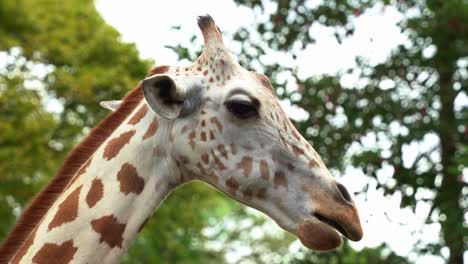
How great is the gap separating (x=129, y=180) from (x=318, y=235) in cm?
88

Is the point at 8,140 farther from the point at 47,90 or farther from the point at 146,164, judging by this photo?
the point at 146,164

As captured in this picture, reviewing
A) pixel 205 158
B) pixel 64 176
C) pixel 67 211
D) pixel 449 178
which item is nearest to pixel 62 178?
pixel 64 176

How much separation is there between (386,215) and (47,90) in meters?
11.4

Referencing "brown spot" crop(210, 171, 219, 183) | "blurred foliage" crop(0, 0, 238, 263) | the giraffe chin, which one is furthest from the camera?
"blurred foliage" crop(0, 0, 238, 263)

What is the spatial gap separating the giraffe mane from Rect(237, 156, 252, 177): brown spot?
62 centimetres

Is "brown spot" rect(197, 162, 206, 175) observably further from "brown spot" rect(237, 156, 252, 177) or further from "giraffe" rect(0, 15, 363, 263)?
"brown spot" rect(237, 156, 252, 177)

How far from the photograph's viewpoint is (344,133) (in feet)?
26.0

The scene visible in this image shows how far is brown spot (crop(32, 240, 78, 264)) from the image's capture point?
346 centimetres

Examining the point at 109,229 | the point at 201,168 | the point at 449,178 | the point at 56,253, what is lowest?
the point at 56,253

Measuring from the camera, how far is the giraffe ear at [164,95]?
345 centimetres

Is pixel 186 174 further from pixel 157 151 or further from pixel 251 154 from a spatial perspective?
pixel 251 154

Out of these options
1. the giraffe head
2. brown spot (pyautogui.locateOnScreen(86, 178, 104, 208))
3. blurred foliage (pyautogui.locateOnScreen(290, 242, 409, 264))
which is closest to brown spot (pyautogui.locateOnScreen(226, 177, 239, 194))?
the giraffe head

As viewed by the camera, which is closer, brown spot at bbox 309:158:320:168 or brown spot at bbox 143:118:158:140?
brown spot at bbox 309:158:320:168

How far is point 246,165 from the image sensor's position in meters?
3.55
